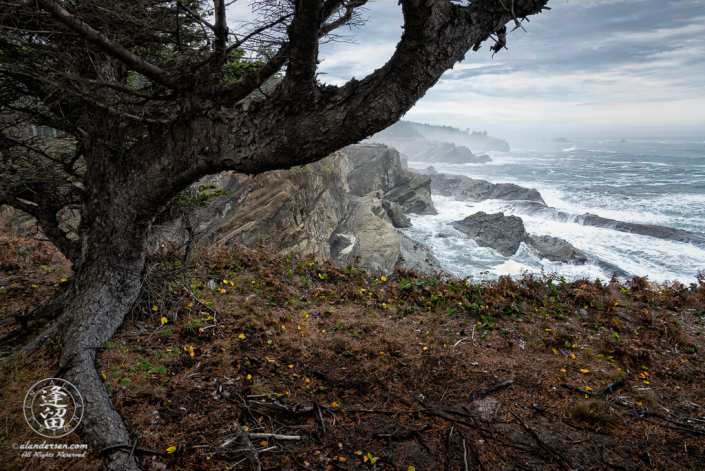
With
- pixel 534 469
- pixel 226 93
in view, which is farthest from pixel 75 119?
pixel 534 469

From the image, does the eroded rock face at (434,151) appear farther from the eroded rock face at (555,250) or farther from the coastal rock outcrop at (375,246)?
the coastal rock outcrop at (375,246)

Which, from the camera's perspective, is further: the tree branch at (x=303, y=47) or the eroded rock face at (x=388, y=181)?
the eroded rock face at (x=388, y=181)

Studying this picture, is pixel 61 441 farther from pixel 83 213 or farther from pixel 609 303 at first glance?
pixel 609 303

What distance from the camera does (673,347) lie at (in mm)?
4961

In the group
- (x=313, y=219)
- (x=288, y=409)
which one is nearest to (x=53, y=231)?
(x=288, y=409)

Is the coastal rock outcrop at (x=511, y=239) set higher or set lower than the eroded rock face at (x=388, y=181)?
lower

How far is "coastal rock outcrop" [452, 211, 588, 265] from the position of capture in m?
23.8

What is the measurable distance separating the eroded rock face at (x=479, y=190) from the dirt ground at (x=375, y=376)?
3765 cm

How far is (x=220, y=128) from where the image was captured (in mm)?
3025

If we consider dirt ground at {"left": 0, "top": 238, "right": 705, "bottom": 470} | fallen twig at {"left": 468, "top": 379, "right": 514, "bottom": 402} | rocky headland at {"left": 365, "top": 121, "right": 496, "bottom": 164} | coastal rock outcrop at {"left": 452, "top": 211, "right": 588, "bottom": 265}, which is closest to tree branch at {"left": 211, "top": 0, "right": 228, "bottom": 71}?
dirt ground at {"left": 0, "top": 238, "right": 705, "bottom": 470}

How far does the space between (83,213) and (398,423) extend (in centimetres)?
451

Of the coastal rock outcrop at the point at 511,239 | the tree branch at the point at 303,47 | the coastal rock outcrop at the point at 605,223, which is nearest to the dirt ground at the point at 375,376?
the tree branch at the point at 303,47

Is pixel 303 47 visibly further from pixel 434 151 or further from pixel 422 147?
pixel 422 147

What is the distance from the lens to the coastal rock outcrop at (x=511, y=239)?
936 inches
